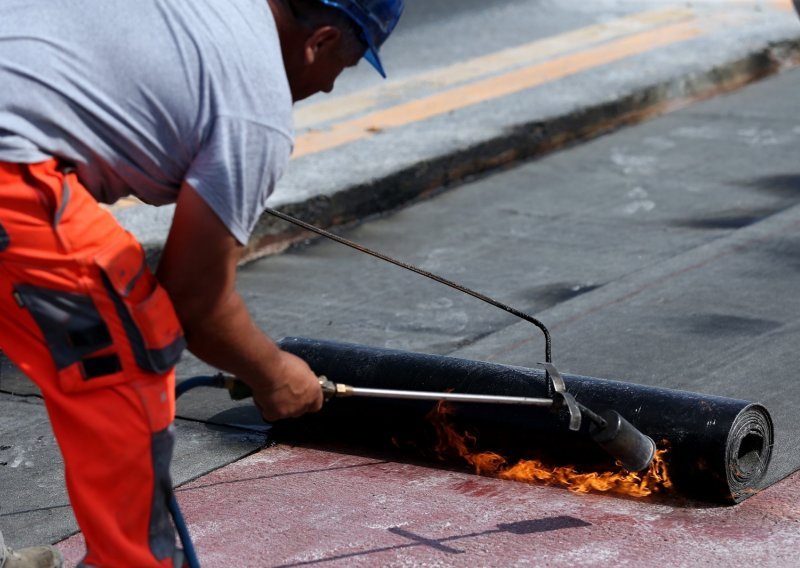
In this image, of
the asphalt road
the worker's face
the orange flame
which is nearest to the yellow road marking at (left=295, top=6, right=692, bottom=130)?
the asphalt road

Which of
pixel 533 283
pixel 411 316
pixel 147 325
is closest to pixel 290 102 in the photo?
pixel 147 325

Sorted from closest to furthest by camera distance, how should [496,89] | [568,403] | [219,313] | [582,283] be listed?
[219,313] → [568,403] → [582,283] → [496,89]

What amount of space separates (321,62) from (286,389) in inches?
25.8

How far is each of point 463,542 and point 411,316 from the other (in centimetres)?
212

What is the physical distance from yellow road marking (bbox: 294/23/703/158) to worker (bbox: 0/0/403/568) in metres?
5.30

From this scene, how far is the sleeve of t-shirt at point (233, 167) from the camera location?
2447 millimetres

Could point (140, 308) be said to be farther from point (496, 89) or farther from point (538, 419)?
point (496, 89)

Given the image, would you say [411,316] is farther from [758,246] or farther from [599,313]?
[758,246]

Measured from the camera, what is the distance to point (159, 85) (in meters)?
2.46

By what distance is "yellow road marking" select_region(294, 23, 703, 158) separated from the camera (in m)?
8.27

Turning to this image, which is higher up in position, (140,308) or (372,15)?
(372,15)

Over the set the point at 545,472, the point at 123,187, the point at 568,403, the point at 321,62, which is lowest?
the point at 545,472

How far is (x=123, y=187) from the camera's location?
263 centimetres

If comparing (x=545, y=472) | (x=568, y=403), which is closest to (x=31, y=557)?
(x=568, y=403)
